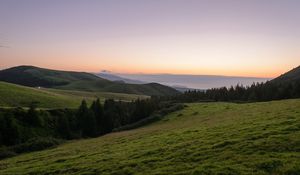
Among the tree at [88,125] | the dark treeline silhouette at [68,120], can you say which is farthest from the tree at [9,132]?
the tree at [88,125]

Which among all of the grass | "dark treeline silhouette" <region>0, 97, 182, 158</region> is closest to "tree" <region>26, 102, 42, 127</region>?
"dark treeline silhouette" <region>0, 97, 182, 158</region>

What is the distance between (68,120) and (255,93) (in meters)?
61.0

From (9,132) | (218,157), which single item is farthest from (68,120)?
(218,157)

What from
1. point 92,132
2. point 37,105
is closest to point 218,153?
point 92,132

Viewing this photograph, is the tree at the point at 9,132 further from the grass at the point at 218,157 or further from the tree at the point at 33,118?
the grass at the point at 218,157

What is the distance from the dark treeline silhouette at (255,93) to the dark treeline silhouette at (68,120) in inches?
1174

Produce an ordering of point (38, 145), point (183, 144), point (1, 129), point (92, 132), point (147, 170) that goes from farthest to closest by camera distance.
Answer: point (92, 132) < point (1, 129) < point (38, 145) < point (183, 144) < point (147, 170)

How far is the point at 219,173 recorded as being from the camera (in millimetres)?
18094

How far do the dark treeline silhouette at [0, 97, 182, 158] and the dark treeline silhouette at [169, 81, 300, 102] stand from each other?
97.9 ft

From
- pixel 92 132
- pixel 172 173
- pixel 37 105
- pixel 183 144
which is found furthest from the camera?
pixel 37 105

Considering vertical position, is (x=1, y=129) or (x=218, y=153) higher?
(x=218, y=153)

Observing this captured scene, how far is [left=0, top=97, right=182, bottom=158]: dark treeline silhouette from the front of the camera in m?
78.4

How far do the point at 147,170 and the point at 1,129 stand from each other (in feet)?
213

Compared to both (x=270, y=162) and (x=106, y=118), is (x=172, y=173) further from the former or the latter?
(x=106, y=118)
